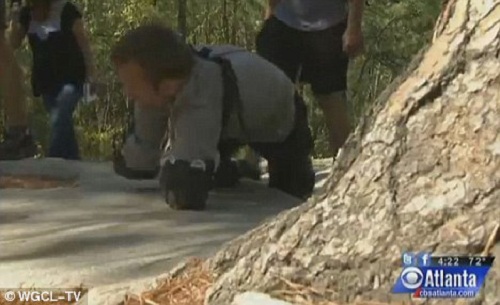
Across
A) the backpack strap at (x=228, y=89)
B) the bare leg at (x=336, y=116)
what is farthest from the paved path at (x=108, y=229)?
the bare leg at (x=336, y=116)

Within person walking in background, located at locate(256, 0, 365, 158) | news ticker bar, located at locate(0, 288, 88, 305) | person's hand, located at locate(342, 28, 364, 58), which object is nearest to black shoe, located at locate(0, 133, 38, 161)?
person walking in background, located at locate(256, 0, 365, 158)

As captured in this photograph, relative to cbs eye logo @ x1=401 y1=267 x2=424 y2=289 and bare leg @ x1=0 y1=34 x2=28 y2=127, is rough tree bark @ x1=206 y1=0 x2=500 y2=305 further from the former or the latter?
bare leg @ x1=0 y1=34 x2=28 y2=127

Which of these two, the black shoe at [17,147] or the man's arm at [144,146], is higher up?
the man's arm at [144,146]

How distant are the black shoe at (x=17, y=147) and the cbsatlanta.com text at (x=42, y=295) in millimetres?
2610

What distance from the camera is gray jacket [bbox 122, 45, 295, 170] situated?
366 centimetres

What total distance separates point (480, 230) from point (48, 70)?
13.2ft

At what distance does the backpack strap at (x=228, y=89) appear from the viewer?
3809mm

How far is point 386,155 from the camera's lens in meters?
2.30

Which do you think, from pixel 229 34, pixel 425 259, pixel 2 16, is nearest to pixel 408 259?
pixel 425 259

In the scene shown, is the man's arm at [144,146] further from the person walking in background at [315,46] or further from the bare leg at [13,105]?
the bare leg at [13,105]

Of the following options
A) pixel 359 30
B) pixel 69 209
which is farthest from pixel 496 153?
pixel 359 30

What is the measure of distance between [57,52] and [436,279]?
398cm

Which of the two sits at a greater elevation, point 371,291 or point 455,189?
point 455,189

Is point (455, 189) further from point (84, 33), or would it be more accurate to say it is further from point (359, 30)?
point (84, 33)
